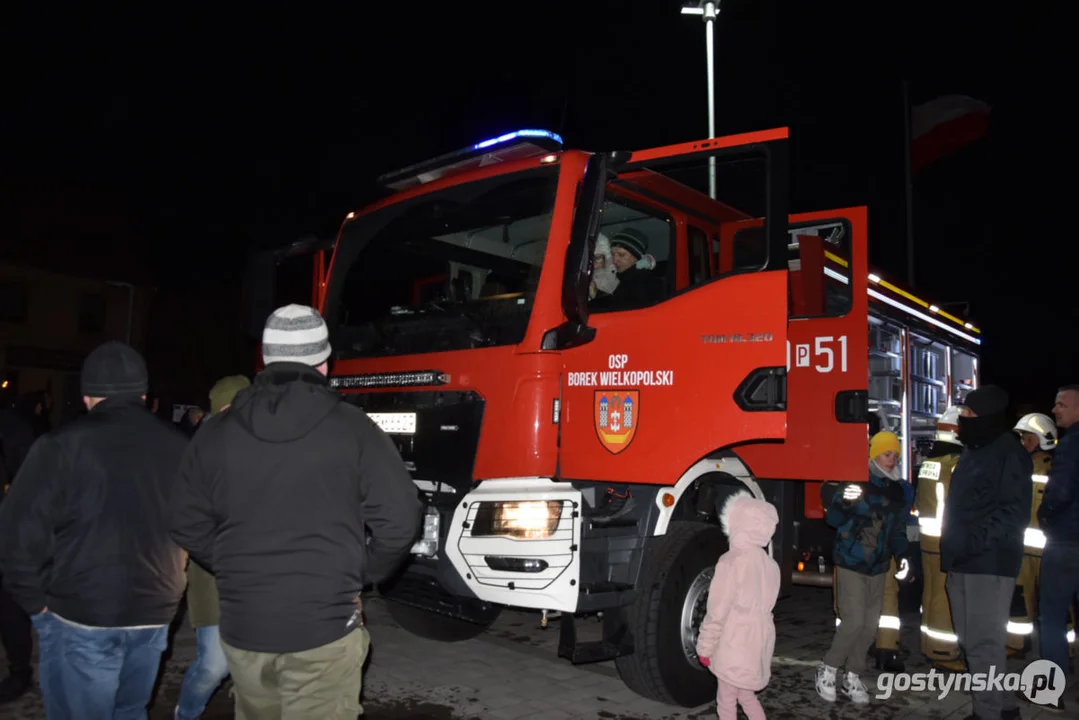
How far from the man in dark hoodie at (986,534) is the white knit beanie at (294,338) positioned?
11.7 ft

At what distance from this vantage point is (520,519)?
4020 millimetres

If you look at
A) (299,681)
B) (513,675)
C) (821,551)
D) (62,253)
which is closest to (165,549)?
(299,681)

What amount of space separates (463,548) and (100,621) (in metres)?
1.78

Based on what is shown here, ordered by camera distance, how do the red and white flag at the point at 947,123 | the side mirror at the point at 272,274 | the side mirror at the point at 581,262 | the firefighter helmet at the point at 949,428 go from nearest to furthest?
1. the side mirror at the point at 581,262
2. the side mirror at the point at 272,274
3. the firefighter helmet at the point at 949,428
4. the red and white flag at the point at 947,123

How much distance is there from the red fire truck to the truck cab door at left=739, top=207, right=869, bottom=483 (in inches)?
0.5

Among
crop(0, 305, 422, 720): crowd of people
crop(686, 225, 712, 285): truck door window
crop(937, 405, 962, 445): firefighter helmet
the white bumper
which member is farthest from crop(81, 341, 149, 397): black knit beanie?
crop(937, 405, 962, 445): firefighter helmet

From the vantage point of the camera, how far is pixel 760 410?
4.02 m

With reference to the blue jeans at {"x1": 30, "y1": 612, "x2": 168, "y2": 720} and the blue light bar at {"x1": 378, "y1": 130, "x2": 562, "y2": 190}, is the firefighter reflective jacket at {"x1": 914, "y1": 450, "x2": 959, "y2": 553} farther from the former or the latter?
the blue jeans at {"x1": 30, "y1": 612, "x2": 168, "y2": 720}

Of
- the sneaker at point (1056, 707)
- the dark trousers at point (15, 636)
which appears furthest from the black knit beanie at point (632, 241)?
the dark trousers at point (15, 636)

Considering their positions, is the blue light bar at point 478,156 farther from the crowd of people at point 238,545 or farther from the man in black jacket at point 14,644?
the man in black jacket at point 14,644

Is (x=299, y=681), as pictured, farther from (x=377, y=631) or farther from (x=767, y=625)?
(x=377, y=631)

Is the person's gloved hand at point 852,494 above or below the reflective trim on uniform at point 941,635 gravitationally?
above

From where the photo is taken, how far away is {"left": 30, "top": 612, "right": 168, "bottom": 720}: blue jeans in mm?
2691

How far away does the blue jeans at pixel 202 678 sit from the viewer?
12.3 ft
